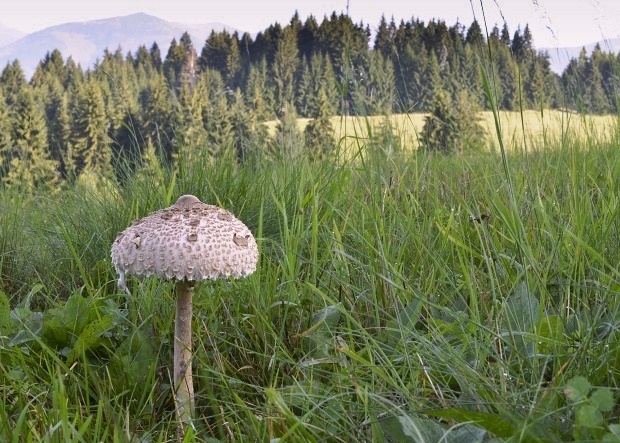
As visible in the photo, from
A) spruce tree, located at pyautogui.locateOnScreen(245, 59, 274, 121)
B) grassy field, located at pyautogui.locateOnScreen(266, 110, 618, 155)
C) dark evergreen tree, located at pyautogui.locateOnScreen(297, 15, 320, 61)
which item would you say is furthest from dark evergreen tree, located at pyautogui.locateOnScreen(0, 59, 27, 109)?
grassy field, located at pyautogui.locateOnScreen(266, 110, 618, 155)

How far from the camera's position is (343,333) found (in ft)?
5.17

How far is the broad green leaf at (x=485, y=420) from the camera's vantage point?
118 cm

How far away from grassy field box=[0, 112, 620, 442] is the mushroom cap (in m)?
0.27

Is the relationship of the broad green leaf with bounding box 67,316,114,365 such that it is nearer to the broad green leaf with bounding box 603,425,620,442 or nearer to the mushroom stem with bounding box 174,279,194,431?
the mushroom stem with bounding box 174,279,194,431

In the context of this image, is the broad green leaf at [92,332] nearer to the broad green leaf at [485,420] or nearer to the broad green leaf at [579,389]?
the broad green leaf at [485,420]

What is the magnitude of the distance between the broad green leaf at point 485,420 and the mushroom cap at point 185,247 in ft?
2.50

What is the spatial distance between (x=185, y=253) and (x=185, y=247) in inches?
0.7

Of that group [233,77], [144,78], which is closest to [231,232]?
[233,77]

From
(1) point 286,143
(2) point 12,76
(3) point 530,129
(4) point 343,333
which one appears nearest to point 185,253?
(4) point 343,333

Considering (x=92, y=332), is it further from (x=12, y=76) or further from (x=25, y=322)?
(x=12, y=76)

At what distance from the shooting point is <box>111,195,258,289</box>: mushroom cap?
1.70 metres

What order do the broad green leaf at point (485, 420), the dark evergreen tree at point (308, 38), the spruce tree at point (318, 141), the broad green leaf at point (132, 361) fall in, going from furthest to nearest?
1. the dark evergreen tree at point (308, 38)
2. the spruce tree at point (318, 141)
3. the broad green leaf at point (132, 361)
4. the broad green leaf at point (485, 420)

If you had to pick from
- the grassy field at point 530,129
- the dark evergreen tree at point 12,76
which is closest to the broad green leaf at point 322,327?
the grassy field at point 530,129

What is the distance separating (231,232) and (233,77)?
64.8m
